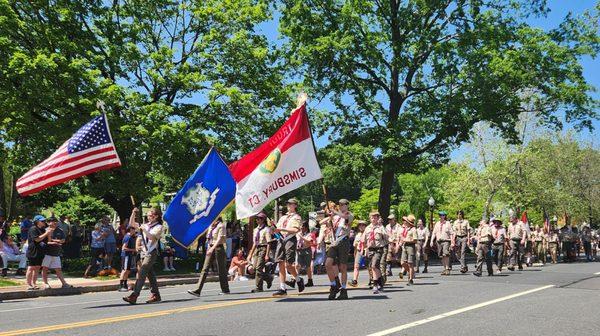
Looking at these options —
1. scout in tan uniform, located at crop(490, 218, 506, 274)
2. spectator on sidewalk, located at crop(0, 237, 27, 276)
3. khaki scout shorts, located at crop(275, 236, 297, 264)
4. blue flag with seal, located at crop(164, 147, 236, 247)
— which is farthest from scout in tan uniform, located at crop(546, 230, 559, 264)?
spectator on sidewalk, located at crop(0, 237, 27, 276)

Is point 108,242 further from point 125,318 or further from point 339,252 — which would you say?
point 125,318

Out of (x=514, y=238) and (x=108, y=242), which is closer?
(x=108, y=242)

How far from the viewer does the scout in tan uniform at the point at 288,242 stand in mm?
11828

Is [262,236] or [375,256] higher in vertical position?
[262,236]

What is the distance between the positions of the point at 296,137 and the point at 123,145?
1115 centimetres

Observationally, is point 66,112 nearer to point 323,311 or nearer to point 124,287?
point 124,287

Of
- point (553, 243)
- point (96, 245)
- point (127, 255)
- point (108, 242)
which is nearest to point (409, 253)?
point (127, 255)

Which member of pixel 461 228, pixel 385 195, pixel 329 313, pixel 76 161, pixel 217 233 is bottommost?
pixel 329 313

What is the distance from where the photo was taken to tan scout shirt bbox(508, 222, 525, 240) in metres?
20.8

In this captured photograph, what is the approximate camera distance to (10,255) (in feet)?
63.5

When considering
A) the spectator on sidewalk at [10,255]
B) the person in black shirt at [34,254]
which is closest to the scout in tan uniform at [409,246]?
the person in black shirt at [34,254]

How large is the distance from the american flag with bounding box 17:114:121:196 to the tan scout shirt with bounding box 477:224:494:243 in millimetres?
11155

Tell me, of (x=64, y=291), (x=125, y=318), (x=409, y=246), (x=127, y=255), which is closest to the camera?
(x=125, y=318)

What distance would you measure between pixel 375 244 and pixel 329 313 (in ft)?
13.5
